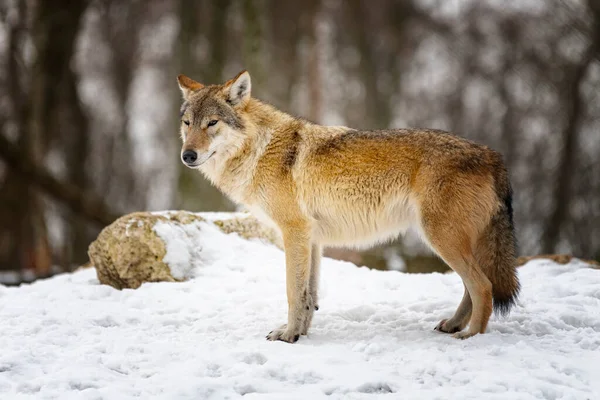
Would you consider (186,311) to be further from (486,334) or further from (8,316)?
(486,334)

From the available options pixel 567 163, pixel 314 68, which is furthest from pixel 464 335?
pixel 314 68

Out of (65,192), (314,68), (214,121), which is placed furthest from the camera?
(314,68)

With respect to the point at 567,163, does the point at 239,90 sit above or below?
above

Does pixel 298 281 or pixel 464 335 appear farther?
pixel 298 281

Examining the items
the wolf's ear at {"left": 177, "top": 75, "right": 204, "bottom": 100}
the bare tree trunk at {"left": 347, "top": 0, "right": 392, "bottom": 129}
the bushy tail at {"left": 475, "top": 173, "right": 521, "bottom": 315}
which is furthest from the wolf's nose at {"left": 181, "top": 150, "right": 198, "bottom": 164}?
the bare tree trunk at {"left": 347, "top": 0, "right": 392, "bottom": 129}

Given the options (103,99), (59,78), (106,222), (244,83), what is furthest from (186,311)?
(103,99)

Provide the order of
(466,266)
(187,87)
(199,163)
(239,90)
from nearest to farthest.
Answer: (466,266), (199,163), (239,90), (187,87)

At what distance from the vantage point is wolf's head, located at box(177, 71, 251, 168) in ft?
16.3

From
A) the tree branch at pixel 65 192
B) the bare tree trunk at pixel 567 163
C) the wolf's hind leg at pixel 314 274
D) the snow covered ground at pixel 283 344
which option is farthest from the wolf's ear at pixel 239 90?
the bare tree trunk at pixel 567 163

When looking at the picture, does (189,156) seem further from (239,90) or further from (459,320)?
(459,320)

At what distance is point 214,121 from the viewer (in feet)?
16.8

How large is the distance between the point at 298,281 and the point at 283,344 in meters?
0.62

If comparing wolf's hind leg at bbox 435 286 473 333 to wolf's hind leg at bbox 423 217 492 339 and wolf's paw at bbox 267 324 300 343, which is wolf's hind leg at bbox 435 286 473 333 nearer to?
wolf's hind leg at bbox 423 217 492 339

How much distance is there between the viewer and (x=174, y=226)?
6.79m
